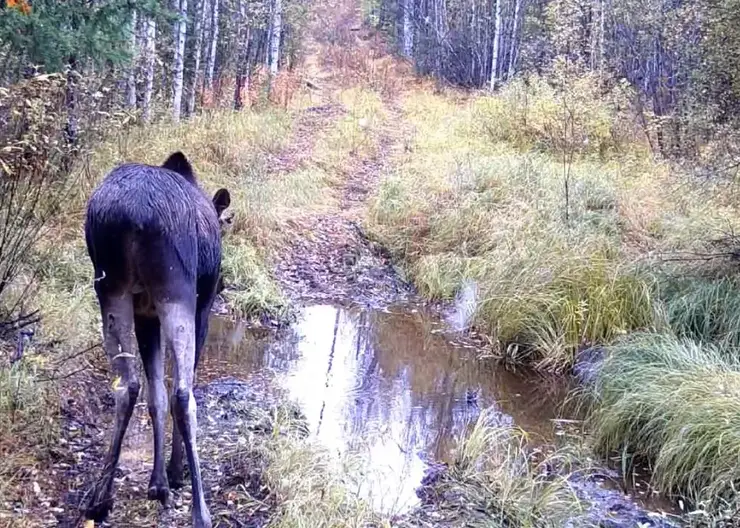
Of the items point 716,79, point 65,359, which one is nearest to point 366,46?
point 716,79

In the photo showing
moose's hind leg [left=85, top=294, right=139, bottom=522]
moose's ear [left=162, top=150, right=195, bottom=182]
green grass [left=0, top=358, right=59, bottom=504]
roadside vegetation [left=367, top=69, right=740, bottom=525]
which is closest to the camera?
moose's hind leg [left=85, top=294, right=139, bottom=522]

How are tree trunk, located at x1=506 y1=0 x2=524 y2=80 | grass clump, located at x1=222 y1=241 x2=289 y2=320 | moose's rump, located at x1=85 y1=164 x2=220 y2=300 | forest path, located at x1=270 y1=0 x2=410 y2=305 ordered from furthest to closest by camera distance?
tree trunk, located at x1=506 y1=0 x2=524 y2=80
forest path, located at x1=270 y1=0 x2=410 y2=305
grass clump, located at x1=222 y1=241 x2=289 y2=320
moose's rump, located at x1=85 y1=164 x2=220 y2=300

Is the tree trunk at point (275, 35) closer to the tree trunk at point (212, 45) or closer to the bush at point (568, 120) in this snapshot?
the tree trunk at point (212, 45)

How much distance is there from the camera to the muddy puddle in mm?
4629

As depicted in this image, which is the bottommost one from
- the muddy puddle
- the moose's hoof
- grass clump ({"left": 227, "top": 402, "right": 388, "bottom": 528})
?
the muddy puddle

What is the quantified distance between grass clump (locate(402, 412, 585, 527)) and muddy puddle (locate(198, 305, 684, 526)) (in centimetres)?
18

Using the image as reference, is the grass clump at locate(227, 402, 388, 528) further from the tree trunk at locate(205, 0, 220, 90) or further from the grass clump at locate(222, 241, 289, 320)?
the tree trunk at locate(205, 0, 220, 90)

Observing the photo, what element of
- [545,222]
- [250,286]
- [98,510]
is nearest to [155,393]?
[98,510]

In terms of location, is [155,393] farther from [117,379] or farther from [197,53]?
[197,53]

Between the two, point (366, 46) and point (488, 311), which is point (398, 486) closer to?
point (488, 311)

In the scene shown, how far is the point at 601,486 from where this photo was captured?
15.1 feet

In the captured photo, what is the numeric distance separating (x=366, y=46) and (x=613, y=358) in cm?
2914

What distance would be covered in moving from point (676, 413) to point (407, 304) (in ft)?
13.3

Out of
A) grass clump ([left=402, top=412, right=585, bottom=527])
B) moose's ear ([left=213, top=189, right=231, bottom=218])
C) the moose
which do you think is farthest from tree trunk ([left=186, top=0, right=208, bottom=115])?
the moose
